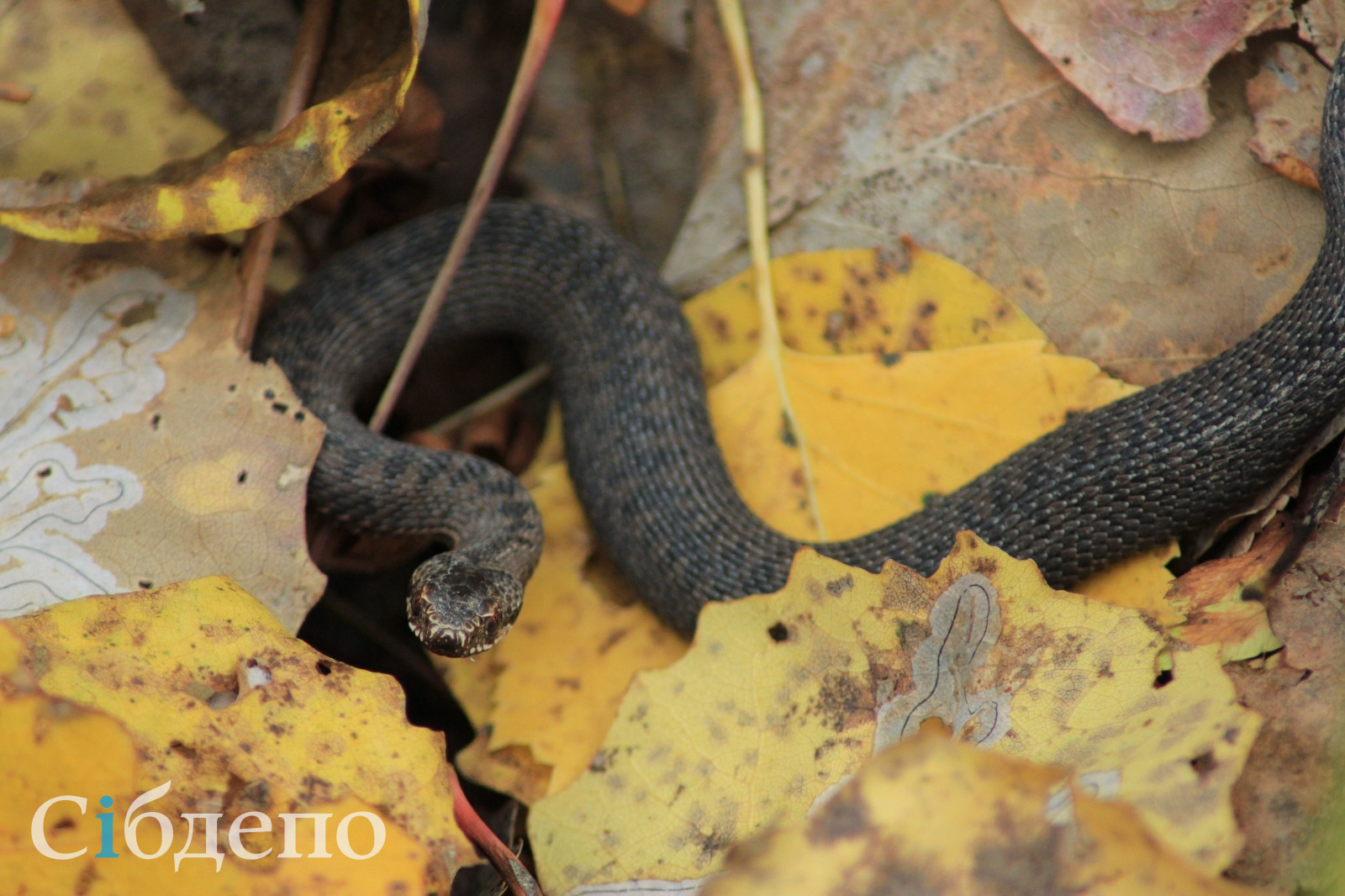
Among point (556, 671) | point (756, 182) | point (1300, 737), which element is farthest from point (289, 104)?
point (1300, 737)

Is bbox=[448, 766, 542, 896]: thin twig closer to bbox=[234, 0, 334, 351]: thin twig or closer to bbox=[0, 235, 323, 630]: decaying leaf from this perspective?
bbox=[0, 235, 323, 630]: decaying leaf

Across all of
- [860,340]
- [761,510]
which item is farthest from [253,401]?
[860,340]

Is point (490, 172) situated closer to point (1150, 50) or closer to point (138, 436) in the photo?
point (138, 436)

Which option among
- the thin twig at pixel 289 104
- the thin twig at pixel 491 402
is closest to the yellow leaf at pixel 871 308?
the thin twig at pixel 491 402

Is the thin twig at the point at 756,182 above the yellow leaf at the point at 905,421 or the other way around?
above

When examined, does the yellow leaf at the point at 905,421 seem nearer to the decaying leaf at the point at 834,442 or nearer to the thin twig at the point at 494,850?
the decaying leaf at the point at 834,442

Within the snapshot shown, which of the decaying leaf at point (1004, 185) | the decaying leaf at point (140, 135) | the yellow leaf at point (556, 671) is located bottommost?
the yellow leaf at point (556, 671)
